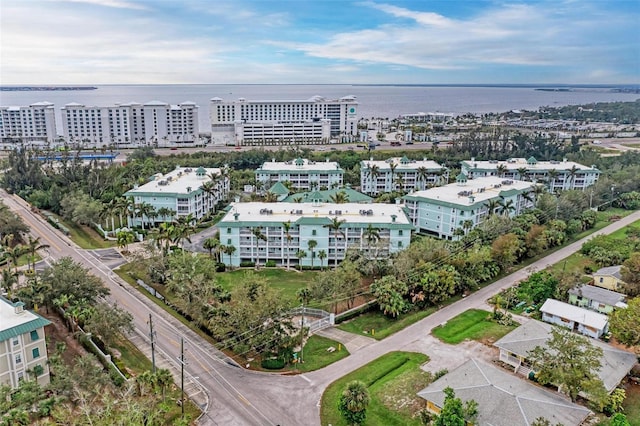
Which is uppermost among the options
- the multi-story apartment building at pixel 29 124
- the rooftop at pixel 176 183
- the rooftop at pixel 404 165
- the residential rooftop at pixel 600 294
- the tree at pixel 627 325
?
the multi-story apartment building at pixel 29 124

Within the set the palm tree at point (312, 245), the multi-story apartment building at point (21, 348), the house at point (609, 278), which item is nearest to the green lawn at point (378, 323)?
the palm tree at point (312, 245)

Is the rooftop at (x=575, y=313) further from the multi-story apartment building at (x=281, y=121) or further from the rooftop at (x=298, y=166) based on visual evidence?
the multi-story apartment building at (x=281, y=121)

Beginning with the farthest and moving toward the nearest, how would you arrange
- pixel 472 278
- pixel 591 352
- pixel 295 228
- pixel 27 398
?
pixel 295 228, pixel 472 278, pixel 591 352, pixel 27 398

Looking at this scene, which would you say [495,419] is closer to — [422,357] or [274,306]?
[422,357]

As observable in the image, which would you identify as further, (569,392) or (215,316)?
(215,316)

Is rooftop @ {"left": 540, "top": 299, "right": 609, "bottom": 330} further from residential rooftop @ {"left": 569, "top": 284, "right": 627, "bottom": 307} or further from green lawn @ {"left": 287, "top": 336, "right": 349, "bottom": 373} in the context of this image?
green lawn @ {"left": 287, "top": 336, "right": 349, "bottom": 373}

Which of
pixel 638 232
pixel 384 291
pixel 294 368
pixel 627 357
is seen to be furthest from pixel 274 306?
pixel 638 232
